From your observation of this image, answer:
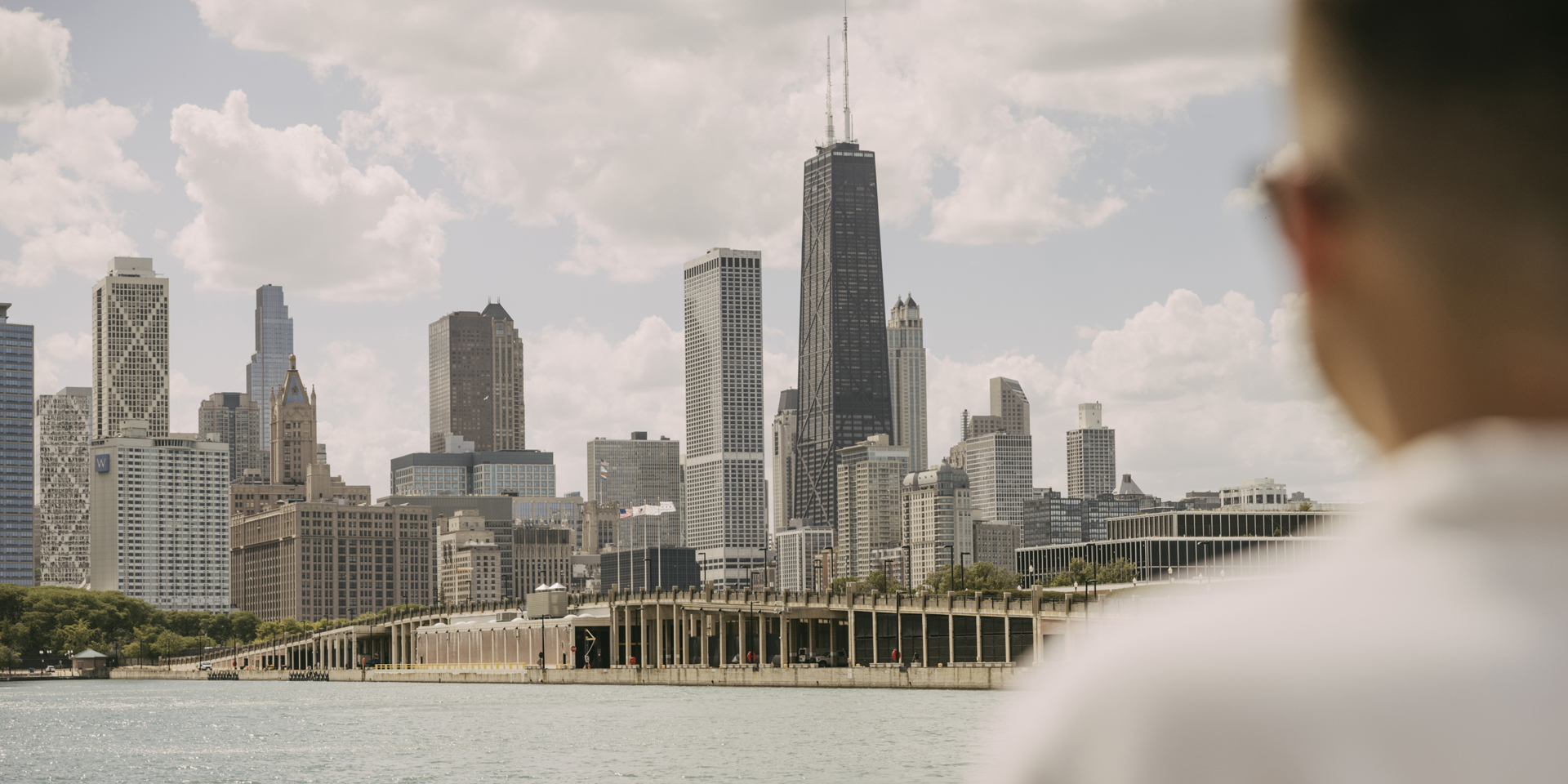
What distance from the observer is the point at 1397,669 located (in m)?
1.48

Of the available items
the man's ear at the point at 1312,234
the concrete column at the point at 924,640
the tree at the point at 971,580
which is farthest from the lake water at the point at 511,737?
the tree at the point at 971,580

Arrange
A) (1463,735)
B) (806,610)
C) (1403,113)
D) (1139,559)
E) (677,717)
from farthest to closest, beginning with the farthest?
Answer: 1. (1139,559)
2. (806,610)
3. (677,717)
4. (1403,113)
5. (1463,735)

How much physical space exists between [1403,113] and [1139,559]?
667 ft

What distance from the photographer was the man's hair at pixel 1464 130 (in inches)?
61.0

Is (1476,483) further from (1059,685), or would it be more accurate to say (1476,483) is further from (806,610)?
(806,610)

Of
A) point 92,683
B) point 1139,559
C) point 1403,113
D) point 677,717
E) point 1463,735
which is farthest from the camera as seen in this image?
point 1139,559

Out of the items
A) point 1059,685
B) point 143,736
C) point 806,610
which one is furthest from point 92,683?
point 1059,685

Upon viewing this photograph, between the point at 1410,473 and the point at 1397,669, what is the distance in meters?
0.18

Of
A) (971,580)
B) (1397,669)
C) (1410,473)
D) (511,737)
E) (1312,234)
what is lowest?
(511,737)

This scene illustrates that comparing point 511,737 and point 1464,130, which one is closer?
point 1464,130

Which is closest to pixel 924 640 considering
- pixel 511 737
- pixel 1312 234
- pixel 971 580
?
pixel 971 580

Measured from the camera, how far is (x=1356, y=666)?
1.48 metres

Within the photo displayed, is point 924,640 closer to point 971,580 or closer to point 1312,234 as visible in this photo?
point 971,580

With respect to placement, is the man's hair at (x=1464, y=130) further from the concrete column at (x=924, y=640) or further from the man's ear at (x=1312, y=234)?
the concrete column at (x=924, y=640)
